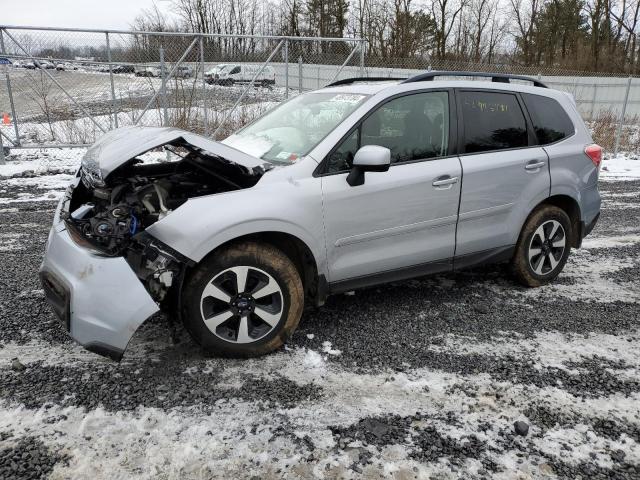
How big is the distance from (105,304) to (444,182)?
8.07 feet

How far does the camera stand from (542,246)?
15.0 feet

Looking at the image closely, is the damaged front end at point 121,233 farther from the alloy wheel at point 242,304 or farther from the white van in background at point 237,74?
the white van in background at point 237,74

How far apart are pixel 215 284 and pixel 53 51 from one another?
359 inches

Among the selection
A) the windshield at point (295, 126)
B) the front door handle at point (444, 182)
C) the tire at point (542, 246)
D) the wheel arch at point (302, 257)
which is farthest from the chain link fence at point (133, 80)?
the wheel arch at point (302, 257)

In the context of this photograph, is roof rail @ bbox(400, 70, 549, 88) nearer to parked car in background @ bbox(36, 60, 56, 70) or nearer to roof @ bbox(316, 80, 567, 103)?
roof @ bbox(316, 80, 567, 103)

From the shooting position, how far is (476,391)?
3.05 m

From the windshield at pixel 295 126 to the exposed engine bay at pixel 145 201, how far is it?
1.28 ft

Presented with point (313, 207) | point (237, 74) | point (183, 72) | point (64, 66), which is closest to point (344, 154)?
point (313, 207)

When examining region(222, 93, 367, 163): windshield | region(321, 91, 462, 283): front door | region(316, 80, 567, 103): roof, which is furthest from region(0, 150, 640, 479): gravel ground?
region(316, 80, 567, 103): roof

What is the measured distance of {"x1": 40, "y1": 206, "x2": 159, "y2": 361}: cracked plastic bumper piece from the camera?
9.16ft

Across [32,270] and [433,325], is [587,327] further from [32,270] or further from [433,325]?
[32,270]

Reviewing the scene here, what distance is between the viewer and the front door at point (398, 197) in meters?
3.48

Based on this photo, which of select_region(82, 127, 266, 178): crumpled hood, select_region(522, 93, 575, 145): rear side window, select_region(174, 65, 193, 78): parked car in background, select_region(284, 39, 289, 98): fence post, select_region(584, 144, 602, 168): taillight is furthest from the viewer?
select_region(284, 39, 289, 98): fence post

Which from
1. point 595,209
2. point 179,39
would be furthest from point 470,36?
point 595,209
